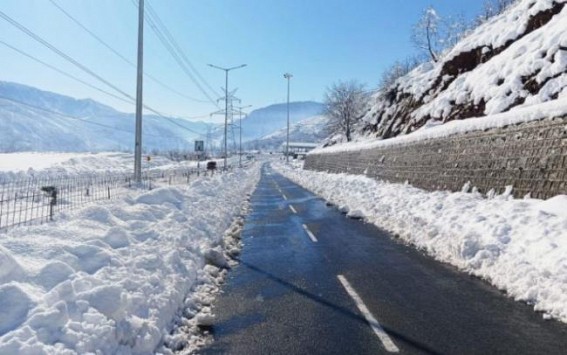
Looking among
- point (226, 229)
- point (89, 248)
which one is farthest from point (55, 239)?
point (226, 229)

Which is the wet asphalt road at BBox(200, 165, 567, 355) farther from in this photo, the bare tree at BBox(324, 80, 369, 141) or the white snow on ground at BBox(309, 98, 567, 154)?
the bare tree at BBox(324, 80, 369, 141)

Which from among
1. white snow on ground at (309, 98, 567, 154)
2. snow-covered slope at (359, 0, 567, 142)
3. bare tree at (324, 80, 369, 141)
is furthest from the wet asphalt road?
bare tree at (324, 80, 369, 141)

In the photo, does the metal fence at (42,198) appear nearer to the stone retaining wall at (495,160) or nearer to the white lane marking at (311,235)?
the white lane marking at (311,235)

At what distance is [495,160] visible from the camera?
1394cm

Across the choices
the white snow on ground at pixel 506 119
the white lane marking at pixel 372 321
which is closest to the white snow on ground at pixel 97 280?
the white lane marking at pixel 372 321

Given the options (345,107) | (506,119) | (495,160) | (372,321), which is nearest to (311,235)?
(495,160)

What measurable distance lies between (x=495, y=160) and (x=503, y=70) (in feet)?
31.5

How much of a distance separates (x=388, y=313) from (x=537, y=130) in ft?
26.5

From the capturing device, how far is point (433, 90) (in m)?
33.3

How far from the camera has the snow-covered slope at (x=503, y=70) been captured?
17531 mm

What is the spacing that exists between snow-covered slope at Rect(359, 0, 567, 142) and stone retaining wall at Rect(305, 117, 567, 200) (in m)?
2.79

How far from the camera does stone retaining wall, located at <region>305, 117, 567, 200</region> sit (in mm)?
10812

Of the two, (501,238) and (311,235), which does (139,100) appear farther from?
(501,238)

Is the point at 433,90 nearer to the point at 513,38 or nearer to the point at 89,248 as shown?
the point at 513,38
